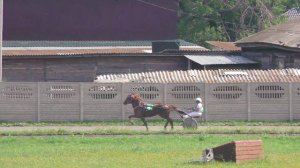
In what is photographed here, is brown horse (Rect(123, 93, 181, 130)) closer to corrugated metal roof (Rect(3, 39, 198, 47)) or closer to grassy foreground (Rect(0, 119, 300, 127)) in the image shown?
grassy foreground (Rect(0, 119, 300, 127))

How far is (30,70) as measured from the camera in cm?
4325

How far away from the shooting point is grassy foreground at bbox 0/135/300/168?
67.5 ft

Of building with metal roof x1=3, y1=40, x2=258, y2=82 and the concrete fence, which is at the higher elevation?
building with metal roof x1=3, y1=40, x2=258, y2=82

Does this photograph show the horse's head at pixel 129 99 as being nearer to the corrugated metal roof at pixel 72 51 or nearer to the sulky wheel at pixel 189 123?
the sulky wheel at pixel 189 123

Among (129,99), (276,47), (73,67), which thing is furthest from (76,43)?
(129,99)

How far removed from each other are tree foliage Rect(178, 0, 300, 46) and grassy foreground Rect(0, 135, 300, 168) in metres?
36.0

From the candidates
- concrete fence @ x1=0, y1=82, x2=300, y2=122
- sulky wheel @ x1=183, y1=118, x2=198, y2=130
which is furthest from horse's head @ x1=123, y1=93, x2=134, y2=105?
concrete fence @ x1=0, y1=82, x2=300, y2=122

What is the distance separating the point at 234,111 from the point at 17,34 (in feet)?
58.3

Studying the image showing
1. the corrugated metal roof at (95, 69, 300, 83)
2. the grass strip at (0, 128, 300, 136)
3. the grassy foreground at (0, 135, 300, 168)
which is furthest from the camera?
the corrugated metal roof at (95, 69, 300, 83)

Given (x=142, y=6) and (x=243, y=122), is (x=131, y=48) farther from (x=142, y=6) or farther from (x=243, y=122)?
(x=243, y=122)

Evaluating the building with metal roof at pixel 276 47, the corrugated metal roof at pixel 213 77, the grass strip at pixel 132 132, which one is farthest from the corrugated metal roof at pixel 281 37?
the grass strip at pixel 132 132

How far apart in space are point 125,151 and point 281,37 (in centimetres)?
2286

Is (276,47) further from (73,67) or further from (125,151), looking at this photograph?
(125,151)

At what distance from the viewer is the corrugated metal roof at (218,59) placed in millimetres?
43125
